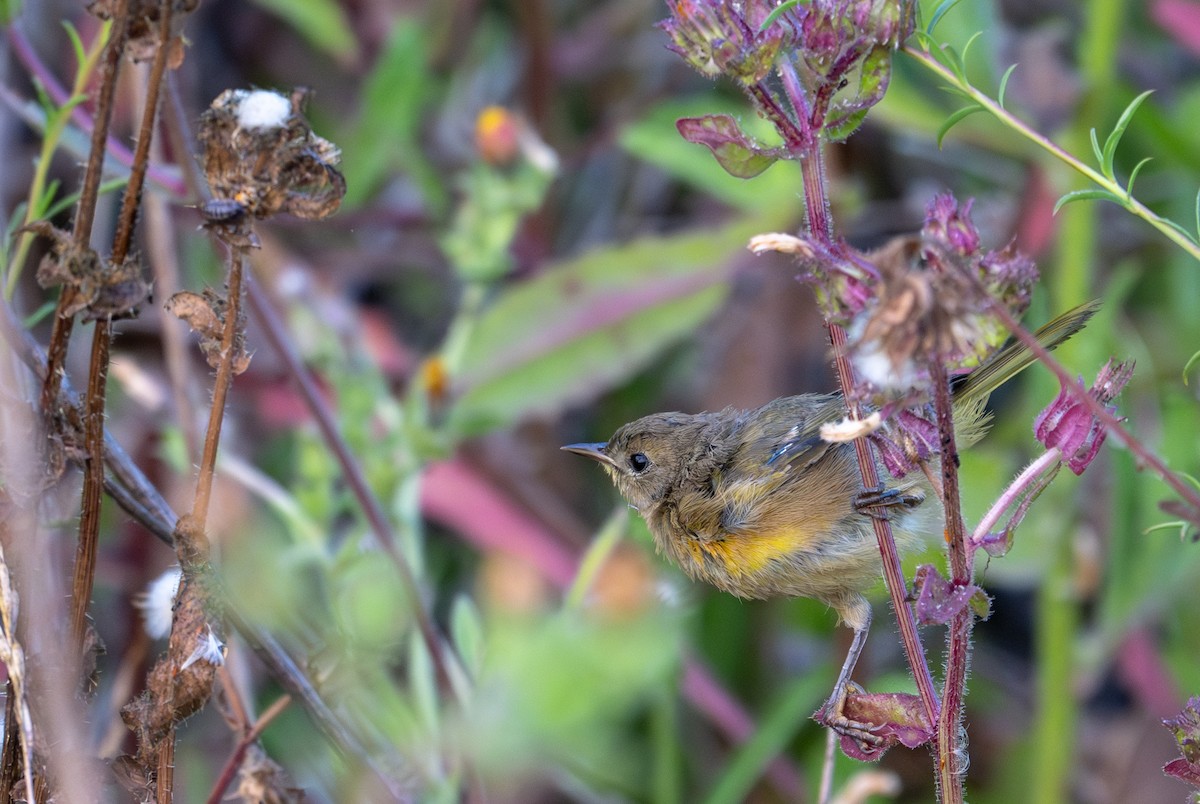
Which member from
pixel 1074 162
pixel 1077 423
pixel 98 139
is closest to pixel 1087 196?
pixel 1074 162

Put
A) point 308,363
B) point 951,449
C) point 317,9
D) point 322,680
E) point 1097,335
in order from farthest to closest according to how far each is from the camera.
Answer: point 317,9, point 308,363, point 1097,335, point 322,680, point 951,449

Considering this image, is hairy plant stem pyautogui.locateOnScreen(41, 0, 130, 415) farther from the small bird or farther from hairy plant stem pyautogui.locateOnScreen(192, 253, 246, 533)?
the small bird

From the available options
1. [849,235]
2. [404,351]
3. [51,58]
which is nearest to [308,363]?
[404,351]

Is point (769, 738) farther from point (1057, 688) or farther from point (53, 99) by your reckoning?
point (53, 99)

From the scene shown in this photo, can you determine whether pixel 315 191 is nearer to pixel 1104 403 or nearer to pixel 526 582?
pixel 1104 403

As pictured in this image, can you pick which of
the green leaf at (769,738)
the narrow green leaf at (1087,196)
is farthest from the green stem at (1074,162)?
the green leaf at (769,738)

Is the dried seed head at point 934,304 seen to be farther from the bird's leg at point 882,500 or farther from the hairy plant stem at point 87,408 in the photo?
the hairy plant stem at point 87,408


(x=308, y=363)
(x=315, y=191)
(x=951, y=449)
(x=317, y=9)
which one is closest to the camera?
(x=951, y=449)
